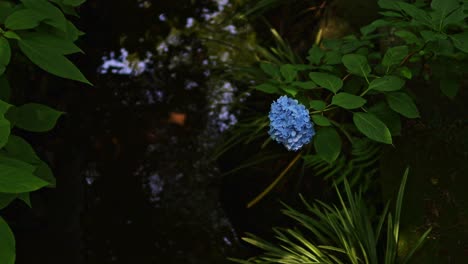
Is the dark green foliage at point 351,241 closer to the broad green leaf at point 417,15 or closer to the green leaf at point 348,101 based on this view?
the green leaf at point 348,101

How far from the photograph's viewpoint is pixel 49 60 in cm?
125

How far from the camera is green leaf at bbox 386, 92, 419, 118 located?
1568 millimetres

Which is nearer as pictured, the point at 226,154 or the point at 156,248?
the point at 156,248

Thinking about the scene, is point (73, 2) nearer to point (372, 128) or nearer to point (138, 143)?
point (372, 128)

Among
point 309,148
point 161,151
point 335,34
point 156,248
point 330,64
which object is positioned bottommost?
point 156,248

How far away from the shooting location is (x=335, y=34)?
8.63ft

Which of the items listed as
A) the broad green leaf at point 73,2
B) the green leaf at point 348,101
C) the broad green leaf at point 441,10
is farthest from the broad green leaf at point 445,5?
the broad green leaf at point 73,2

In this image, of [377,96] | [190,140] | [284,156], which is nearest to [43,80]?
[190,140]

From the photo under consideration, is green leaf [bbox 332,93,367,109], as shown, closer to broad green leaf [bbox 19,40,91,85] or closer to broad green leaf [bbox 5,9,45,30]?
broad green leaf [bbox 19,40,91,85]

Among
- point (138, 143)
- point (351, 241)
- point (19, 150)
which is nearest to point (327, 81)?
point (351, 241)

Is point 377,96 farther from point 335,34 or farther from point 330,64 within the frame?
point 335,34

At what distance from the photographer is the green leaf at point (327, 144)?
5.03 ft

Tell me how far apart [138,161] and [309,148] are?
914mm

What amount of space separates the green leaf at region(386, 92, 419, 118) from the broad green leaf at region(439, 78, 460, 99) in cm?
19
